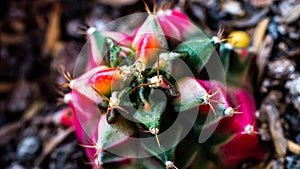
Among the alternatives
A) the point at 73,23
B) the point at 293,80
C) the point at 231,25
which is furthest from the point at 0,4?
the point at 293,80

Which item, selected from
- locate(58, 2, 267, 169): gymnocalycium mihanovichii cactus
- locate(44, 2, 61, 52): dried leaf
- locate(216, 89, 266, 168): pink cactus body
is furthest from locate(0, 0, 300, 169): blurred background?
locate(58, 2, 267, 169): gymnocalycium mihanovichii cactus

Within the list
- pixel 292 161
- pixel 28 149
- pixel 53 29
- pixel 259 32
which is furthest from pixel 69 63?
pixel 292 161

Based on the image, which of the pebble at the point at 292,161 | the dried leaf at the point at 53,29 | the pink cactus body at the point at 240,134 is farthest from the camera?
the dried leaf at the point at 53,29

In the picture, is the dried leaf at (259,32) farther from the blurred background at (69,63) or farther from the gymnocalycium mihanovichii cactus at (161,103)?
the gymnocalycium mihanovichii cactus at (161,103)

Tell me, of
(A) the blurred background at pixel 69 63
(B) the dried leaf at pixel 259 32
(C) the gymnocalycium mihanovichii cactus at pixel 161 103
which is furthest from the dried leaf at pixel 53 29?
(B) the dried leaf at pixel 259 32

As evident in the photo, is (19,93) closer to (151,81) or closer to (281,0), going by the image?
(151,81)
